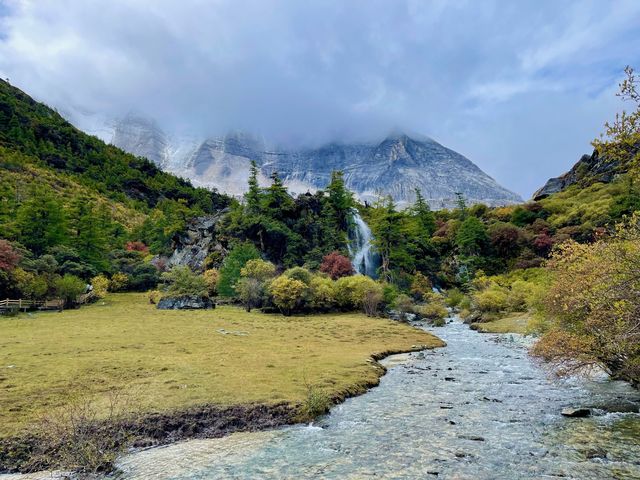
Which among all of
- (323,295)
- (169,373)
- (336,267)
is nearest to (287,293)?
(323,295)

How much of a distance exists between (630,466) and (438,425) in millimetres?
6112

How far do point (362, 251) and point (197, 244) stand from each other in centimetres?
4014

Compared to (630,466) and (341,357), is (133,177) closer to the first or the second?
(341,357)

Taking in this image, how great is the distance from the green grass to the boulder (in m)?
38.1

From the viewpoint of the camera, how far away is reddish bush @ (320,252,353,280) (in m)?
71.4

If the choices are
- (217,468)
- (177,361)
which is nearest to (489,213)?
(177,361)

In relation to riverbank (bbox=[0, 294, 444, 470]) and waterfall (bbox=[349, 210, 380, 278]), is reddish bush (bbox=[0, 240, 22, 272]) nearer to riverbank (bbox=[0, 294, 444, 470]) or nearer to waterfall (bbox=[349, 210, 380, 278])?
riverbank (bbox=[0, 294, 444, 470])

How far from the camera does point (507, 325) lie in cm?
4716

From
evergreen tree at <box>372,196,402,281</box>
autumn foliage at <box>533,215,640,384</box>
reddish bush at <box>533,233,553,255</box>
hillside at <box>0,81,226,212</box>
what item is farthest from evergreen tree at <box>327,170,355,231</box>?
hillside at <box>0,81,226,212</box>

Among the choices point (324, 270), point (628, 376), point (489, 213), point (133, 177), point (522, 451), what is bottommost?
point (522, 451)

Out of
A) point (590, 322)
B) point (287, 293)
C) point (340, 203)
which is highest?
point (340, 203)

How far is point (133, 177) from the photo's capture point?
191 metres

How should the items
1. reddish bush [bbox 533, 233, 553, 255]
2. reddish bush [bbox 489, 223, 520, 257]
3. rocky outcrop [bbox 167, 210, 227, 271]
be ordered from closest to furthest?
reddish bush [bbox 533, 233, 553, 255] < rocky outcrop [bbox 167, 210, 227, 271] < reddish bush [bbox 489, 223, 520, 257]

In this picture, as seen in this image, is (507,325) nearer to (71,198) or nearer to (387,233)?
(387,233)
